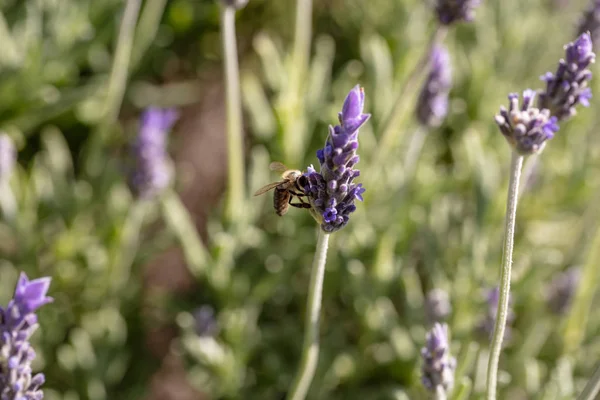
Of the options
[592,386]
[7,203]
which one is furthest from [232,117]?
[592,386]

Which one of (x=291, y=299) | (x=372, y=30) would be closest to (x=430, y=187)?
(x=291, y=299)

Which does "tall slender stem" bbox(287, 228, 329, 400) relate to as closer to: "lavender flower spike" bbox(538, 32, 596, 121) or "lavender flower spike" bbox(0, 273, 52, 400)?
"lavender flower spike" bbox(0, 273, 52, 400)

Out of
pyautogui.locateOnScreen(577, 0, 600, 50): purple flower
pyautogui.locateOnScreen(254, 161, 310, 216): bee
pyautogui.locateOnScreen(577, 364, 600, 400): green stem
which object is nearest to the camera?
pyautogui.locateOnScreen(577, 364, 600, 400): green stem

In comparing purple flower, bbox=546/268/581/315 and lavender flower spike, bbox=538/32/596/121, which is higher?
lavender flower spike, bbox=538/32/596/121

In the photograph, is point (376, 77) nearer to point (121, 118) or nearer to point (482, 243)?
point (482, 243)

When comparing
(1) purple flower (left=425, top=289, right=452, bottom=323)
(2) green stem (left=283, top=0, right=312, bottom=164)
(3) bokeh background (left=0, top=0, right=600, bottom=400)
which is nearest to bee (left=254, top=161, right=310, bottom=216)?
(3) bokeh background (left=0, top=0, right=600, bottom=400)

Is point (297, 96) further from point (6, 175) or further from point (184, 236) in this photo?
point (6, 175)

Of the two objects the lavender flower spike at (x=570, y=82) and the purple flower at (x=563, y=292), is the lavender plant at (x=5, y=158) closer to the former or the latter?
the lavender flower spike at (x=570, y=82)
